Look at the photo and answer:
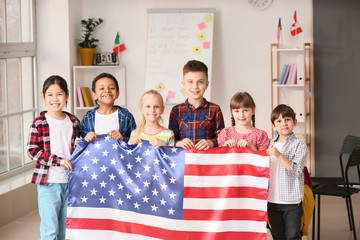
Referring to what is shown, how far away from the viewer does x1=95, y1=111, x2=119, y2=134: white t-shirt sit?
3461 millimetres

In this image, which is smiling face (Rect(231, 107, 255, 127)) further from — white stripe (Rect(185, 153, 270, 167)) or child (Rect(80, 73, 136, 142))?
child (Rect(80, 73, 136, 142))

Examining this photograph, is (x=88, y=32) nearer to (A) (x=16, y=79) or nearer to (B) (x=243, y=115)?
(A) (x=16, y=79)

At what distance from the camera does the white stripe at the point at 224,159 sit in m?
3.13

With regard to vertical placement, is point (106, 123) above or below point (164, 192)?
above

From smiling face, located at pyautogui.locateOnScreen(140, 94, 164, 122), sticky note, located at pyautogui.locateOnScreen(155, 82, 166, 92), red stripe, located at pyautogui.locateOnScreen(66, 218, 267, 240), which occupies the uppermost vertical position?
sticky note, located at pyautogui.locateOnScreen(155, 82, 166, 92)

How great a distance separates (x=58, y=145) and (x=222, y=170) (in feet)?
3.41

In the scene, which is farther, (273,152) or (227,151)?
(227,151)

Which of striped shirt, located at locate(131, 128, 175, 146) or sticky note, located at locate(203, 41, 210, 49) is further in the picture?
sticky note, located at locate(203, 41, 210, 49)

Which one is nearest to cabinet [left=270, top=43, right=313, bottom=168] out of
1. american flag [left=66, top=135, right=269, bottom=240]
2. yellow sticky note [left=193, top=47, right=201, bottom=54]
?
yellow sticky note [left=193, top=47, right=201, bottom=54]

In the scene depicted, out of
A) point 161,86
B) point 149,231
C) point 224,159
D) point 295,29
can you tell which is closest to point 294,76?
point 295,29

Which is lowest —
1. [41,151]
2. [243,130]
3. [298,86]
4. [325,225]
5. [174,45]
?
[325,225]

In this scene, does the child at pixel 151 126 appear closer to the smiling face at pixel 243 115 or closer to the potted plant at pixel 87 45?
the smiling face at pixel 243 115

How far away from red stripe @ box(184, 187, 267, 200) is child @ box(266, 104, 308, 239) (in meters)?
0.13

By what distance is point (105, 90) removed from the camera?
3424 mm
